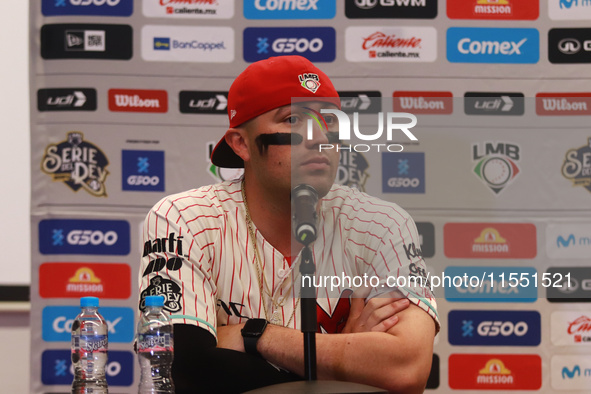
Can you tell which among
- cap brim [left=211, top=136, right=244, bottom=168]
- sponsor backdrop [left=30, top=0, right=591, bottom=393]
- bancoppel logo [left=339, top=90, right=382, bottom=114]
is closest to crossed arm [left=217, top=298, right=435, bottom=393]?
bancoppel logo [left=339, top=90, right=382, bottom=114]

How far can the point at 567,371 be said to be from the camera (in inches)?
109

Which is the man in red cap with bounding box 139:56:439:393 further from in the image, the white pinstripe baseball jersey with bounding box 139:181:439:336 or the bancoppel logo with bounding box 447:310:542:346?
the bancoppel logo with bounding box 447:310:542:346

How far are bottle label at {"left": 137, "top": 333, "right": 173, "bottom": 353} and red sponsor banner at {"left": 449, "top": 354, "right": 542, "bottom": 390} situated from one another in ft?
5.50

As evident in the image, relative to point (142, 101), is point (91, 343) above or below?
below

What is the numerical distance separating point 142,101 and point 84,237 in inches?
25.1

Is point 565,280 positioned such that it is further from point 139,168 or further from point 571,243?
point 139,168

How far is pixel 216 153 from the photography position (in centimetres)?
203

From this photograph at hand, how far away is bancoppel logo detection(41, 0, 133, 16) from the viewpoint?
2.88 metres

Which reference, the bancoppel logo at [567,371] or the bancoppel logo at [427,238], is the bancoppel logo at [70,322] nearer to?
the bancoppel logo at [427,238]

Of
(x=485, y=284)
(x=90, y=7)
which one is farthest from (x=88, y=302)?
(x=90, y=7)

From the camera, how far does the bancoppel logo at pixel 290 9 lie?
290 cm

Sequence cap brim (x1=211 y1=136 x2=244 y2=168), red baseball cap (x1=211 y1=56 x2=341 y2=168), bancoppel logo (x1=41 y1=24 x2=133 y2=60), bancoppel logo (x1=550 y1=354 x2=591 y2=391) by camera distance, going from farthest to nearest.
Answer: bancoppel logo (x1=41 y1=24 x2=133 y2=60) → bancoppel logo (x1=550 y1=354 x2=591 y2=391) → cap brim (x1=211 y1=136 x2=244 y2=168) → red baseball cap (x1=211 y1=56 x2=341 y2=168)

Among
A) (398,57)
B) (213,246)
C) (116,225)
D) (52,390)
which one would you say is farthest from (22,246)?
(398,57)

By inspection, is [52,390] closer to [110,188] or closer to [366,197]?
[110,188]
